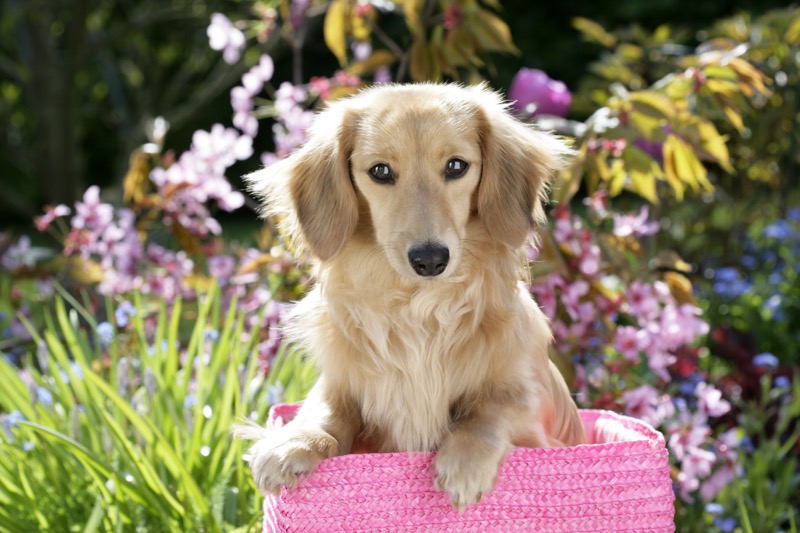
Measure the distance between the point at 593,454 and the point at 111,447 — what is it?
1.42 meters

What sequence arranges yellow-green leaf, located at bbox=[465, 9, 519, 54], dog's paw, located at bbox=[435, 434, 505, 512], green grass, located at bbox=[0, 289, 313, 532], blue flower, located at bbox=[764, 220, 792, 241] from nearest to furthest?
dog's paw, located at bbox=[435, 434, 505, 512] → green grass, located at bbox=[0, 289, 313, 532] → yellow-green leaf, located at bbox=[465, 9, 519, 54] → blue flower, located at bbox=[764, 220, 792, 241]

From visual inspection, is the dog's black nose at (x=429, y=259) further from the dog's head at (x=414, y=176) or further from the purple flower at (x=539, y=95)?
the purple flower at (x=539, y=95)

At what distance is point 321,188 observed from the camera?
1.96 m

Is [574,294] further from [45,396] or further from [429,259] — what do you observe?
[45,396]

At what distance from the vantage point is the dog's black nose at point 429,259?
173 cm

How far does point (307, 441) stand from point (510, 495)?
1.26 ft

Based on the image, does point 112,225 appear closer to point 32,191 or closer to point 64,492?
point 64,492

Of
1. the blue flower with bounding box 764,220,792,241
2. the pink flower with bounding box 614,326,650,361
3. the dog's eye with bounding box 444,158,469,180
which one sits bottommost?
the blue flower with bounding box 764,220,792,241

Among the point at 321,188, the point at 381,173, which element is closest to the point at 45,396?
the point at 321,188

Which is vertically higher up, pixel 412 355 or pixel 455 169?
pixel 455 169

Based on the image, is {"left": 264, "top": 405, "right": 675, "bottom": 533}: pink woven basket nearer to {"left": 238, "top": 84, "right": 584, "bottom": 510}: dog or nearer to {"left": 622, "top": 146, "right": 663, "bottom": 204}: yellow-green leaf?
{"left": 238, "top": 84, "right": 584, "bottom": 510}: dog

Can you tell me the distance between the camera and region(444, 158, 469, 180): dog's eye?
1.89 m

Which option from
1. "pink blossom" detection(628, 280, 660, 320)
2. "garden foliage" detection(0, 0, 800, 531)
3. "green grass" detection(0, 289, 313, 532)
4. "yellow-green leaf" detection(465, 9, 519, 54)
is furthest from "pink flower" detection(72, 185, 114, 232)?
"pink blossom" detection(628, 280, 660, 320)

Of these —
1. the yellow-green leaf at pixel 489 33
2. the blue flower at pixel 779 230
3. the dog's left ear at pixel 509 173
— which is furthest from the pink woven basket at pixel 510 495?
the blue flower at pixel 779 230
